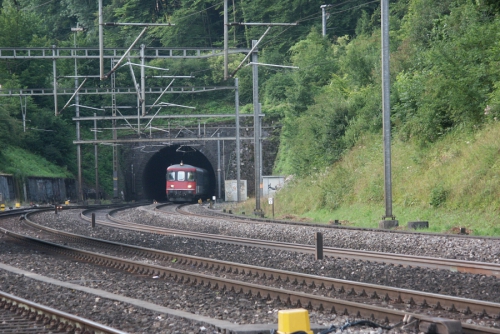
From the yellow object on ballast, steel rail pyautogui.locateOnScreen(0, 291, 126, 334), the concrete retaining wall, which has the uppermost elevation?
the yellow object on ballast

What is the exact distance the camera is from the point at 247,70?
76.1 metres

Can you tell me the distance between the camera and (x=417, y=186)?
88.8ft

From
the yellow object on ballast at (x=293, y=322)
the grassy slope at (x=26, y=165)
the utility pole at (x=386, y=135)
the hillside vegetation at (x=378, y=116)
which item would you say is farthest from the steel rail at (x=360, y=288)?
the grassy slope at (x=26, y=165)

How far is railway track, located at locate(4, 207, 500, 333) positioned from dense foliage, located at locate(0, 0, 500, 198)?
6.94 m

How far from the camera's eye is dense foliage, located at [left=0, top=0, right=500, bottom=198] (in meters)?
27.5

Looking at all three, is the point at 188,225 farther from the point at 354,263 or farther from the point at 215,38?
the point at 215,38

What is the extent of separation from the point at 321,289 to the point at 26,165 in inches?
1972

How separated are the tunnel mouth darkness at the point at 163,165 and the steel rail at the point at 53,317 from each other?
5805 centimetres

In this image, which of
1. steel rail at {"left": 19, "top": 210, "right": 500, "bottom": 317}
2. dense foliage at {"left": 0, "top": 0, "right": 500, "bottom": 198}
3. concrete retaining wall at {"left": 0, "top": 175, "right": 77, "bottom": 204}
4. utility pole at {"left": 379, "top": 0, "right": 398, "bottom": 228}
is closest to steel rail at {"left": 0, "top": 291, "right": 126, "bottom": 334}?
steel rail at {"left": 19, "top": 210, "right": 500, "bottom": 317}

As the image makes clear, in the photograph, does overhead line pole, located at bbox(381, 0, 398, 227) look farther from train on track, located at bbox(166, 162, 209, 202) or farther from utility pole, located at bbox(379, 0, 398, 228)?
train on track, located at bbox(166, 162, 209, 202)

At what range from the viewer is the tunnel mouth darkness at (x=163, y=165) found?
71.1m

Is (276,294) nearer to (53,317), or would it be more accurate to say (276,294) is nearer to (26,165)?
(53,317)

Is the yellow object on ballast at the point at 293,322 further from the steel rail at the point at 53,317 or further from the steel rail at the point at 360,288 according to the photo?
the steel rail at the point at 360,288

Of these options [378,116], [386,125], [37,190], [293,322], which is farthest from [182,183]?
[293,322]
